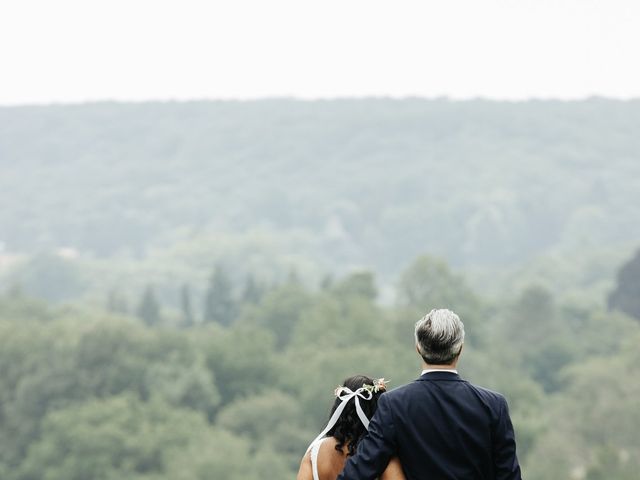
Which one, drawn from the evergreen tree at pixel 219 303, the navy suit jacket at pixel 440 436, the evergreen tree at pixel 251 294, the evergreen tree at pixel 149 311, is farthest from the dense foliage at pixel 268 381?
the navy suit jacket at pixel 440 436

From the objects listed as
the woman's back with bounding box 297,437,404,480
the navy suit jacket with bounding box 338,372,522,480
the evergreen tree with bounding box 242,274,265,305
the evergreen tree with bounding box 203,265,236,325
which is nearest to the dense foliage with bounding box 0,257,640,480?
the evergreen tree with bounding box 203,265,236,325

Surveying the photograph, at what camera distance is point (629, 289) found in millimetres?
105250

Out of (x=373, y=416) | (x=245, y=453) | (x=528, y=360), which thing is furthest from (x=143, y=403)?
(x=373, y=416)

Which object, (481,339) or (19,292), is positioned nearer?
(481,339)

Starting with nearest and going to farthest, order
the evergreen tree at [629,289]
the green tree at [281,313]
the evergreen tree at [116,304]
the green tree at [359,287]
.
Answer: the evergreen tree at [629,289] → the green tree at [281,313] → the green tree at [359,287] → the evergreen tree at [116,304]

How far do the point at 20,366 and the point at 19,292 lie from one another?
127 feet

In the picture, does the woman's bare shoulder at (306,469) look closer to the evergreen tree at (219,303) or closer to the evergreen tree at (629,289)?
the evergreen tree at (629,289)

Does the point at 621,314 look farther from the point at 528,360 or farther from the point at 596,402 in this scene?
the point at 596,402

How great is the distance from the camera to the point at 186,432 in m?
70.9

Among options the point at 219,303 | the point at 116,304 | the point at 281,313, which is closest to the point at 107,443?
the point at 281,313

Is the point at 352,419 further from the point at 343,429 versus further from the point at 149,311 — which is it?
the point at 149,311

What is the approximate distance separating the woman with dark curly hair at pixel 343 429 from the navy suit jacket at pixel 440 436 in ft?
0.95

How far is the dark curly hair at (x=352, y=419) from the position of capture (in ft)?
16.5

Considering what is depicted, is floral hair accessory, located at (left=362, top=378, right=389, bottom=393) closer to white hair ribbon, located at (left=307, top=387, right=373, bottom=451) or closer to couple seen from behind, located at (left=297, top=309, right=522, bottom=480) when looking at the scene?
white hair ribbon, located at (left=307, top=387, right=373, bottom=451)
